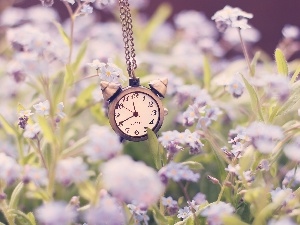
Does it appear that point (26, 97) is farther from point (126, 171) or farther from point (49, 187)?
point (126, 171)

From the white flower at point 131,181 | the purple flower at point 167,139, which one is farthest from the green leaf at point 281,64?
the white flower at point 131,181

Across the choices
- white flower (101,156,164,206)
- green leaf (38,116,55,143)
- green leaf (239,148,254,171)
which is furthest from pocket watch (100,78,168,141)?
white flower (101,156,164,206)

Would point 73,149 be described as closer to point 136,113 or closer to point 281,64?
point 136,113

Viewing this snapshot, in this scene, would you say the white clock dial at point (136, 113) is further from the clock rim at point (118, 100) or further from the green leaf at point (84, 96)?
the green leaf at point (84, 96)

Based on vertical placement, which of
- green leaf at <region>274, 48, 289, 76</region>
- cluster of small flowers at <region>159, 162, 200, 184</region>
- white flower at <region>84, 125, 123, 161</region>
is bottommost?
cluster of small flowers at <region>159, 162, 200, 184</region>

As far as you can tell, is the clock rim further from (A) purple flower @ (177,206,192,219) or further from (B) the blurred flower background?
(A) purple flower @ (177,206,192,219)

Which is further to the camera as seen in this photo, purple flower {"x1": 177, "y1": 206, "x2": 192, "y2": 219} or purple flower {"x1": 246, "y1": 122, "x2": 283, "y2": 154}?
purple flower {"x1": 177, "y1": 206, "x2": 192, "y2": 219}

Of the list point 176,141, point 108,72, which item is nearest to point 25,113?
point 108,72
